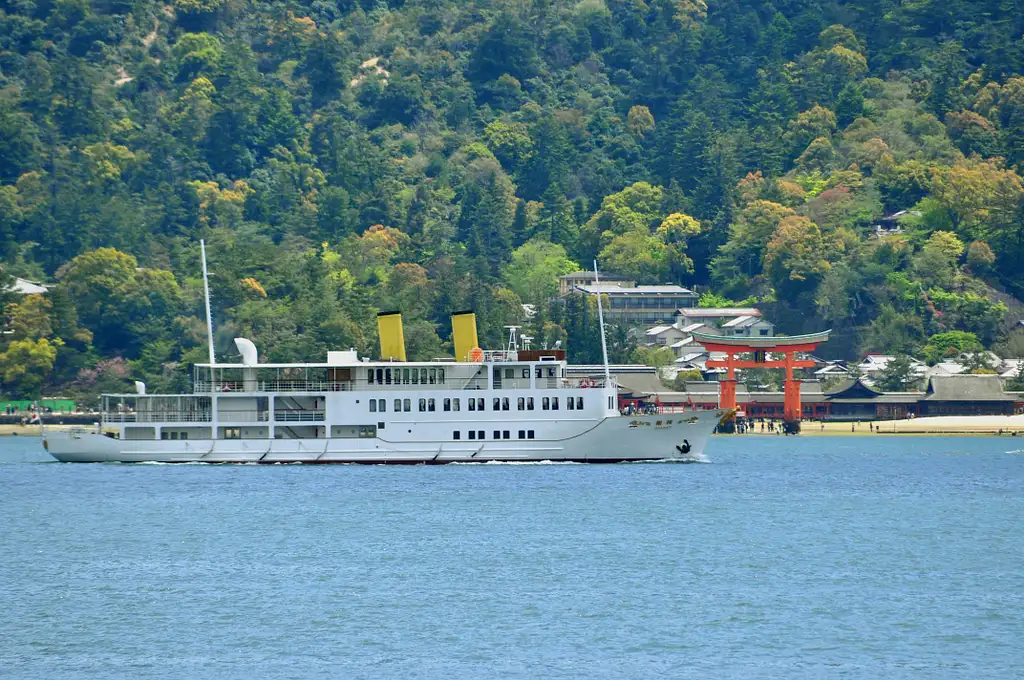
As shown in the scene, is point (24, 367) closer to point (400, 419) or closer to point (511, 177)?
point (400, 419)

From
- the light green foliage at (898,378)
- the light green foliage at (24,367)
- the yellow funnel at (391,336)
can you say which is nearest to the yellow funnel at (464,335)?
the yellow funnel at (391,336)

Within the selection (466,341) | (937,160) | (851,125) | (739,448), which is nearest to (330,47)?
(851,125)

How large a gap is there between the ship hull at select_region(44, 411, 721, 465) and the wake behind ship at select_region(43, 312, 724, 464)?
0.13ft

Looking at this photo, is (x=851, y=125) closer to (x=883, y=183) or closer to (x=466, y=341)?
(x=883, y=183)

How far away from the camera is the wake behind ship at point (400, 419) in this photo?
70.6 m

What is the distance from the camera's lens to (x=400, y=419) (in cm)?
7131

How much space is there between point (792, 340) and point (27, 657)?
7738 cm

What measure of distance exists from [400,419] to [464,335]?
16.6ft

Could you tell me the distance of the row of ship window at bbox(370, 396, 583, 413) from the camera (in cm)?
7019

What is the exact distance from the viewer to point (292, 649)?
3628 centimetres

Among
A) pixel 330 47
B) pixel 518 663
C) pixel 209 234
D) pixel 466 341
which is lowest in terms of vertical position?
pixel 518 663

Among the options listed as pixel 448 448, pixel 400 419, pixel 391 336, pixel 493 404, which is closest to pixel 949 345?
pixel 391 336

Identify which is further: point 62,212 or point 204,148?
point 204,148

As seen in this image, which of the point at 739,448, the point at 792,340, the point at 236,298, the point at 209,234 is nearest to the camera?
the point at 739,448
